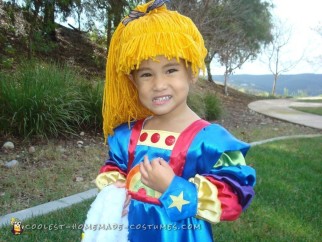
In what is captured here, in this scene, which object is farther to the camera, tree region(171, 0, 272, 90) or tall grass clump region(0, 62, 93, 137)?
tree region(171, 0, 272, 90)

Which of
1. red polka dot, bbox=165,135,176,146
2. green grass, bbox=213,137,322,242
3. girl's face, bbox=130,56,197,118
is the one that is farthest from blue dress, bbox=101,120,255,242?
green grass, bbox=213,137,322,242

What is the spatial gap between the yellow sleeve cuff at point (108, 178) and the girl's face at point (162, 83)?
0.34 metres

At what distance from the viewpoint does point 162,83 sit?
148cm

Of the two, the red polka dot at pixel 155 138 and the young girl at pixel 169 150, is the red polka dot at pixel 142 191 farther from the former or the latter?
the red polka dot at pixel 155 138

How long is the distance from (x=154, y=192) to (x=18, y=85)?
449 centimetres

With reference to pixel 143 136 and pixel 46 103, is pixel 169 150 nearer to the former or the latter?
pixel 143 136

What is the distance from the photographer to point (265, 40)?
69.5ft

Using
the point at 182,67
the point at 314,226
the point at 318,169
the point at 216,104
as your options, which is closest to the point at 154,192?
the point at 182,67

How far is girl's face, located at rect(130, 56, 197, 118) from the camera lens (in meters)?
1.48

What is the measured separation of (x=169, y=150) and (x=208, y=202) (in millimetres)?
272

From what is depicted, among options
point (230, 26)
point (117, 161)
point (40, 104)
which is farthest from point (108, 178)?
point (230, 26)

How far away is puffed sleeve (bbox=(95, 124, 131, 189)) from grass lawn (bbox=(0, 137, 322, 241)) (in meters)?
1.33

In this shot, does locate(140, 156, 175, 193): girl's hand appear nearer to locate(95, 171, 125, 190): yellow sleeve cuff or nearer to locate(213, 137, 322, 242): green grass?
locate(95, 171, 125, 190): yellow sleeve cuff

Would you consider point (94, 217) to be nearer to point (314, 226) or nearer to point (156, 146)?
point (156, 146)
